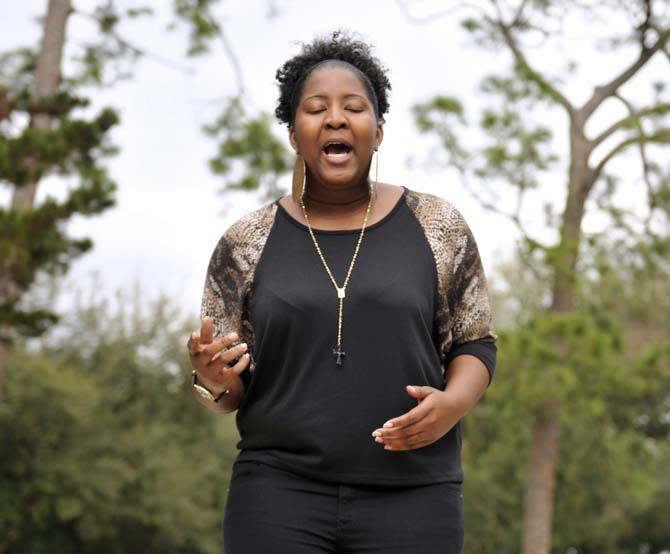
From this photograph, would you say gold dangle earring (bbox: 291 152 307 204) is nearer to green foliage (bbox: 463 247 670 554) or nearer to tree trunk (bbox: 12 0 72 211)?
tree trunk (bbox: 12 0 72 211)

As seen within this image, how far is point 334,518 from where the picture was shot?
8.10ft

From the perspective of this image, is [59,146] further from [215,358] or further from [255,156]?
[215,358]

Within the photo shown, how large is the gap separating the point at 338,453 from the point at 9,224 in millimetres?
9045

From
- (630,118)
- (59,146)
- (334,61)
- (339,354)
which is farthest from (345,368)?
(630,118)

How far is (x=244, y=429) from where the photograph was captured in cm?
266

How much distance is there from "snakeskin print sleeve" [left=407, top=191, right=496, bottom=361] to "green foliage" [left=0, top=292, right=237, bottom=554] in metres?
21.0

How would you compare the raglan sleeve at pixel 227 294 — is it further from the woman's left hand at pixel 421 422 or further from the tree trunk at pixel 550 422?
the tree trunk at pixel 550 422

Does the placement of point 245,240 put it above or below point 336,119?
→ below

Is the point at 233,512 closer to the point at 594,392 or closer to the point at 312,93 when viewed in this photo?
the point at 312,93

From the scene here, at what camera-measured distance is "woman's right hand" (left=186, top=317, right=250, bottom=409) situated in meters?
2.51

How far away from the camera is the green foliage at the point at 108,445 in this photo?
22.9 m

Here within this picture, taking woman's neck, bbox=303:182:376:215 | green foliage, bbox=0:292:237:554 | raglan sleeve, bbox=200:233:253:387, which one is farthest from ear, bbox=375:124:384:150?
green foliage, bbox=0:292:237:554

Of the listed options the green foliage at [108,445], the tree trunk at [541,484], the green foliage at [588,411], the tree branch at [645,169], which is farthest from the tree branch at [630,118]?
the green foliage at [108,445]

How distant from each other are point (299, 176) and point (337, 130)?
0.60 ft
